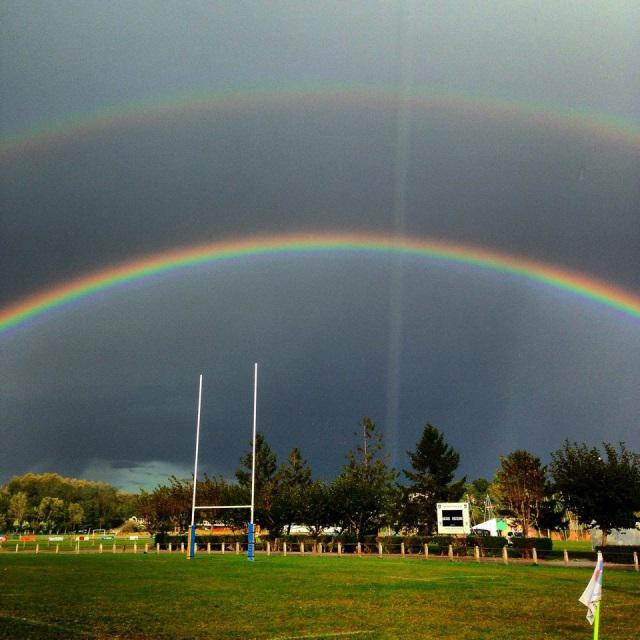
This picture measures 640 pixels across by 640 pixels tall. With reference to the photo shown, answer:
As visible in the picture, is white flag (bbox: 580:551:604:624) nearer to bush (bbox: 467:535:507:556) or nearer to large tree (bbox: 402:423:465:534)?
bush (bbox: 467:535:507:556)

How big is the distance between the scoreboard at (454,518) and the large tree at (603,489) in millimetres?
7983

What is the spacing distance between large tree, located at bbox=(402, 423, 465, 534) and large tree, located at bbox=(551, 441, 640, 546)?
27976mm

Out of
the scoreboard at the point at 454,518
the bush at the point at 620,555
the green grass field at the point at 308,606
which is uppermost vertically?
the scoreboard at the point at 454,518

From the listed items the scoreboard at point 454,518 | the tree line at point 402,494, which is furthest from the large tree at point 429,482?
the scoreboard at point 454,518

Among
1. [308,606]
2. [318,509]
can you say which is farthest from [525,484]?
[308,606]

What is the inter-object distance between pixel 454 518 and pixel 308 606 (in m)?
35.7

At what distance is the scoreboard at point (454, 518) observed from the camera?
4822cm

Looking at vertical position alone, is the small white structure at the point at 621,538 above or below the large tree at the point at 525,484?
below

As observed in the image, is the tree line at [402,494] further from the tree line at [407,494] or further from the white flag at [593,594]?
the white flag at [593,594]

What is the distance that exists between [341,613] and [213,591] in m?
5.99

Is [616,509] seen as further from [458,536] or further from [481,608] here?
[481,608]

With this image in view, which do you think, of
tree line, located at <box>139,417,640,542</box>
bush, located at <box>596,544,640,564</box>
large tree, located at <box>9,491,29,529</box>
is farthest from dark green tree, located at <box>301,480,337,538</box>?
large tree, located at <box>9,491,29,529</box>

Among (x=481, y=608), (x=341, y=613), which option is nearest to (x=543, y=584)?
(x=481, y=608)

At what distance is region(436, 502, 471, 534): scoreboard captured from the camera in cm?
4822
